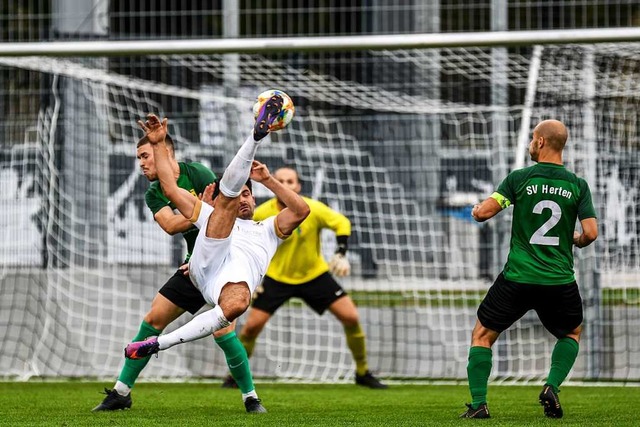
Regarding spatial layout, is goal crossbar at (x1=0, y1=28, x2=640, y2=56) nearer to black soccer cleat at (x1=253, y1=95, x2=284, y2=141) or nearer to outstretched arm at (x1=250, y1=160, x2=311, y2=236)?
outstretched arm at (x1=250, y1=160, x2=311, y2=236)

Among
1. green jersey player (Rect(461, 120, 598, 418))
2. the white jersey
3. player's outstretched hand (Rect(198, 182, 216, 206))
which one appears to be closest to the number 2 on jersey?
green jersey player (Rect(461, 120, 598, 418))

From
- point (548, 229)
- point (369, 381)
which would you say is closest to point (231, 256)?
point (548, 229)

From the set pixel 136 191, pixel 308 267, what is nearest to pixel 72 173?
pixel 136 191

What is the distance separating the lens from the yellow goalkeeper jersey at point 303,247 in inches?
390

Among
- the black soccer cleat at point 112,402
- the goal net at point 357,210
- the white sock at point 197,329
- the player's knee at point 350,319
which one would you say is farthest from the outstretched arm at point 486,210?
the goal net at point 357,210

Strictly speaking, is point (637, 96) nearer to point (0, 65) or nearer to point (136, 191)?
point (136, 191)

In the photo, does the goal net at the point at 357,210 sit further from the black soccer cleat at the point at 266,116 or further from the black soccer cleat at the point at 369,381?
the black soccer cleat at the point at 266,116

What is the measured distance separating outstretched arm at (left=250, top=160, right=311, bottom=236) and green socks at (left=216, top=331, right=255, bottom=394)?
824 mm

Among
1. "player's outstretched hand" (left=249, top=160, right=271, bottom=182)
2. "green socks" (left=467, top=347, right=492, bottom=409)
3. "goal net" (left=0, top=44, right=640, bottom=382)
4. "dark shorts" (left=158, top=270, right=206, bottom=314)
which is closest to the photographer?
"green socks" (left=467, top=347, right=492, bottom=409)

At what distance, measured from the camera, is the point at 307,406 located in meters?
8.27

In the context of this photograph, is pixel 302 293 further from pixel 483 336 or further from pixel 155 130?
pixel 155 130

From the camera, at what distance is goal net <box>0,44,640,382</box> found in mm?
10844

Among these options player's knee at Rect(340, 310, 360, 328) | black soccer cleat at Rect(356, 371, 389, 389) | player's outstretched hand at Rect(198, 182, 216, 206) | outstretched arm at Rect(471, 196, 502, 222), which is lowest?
black soccer cleat at Rect(356, 371, 389, 389)

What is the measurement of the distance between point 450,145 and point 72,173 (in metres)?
3.60
